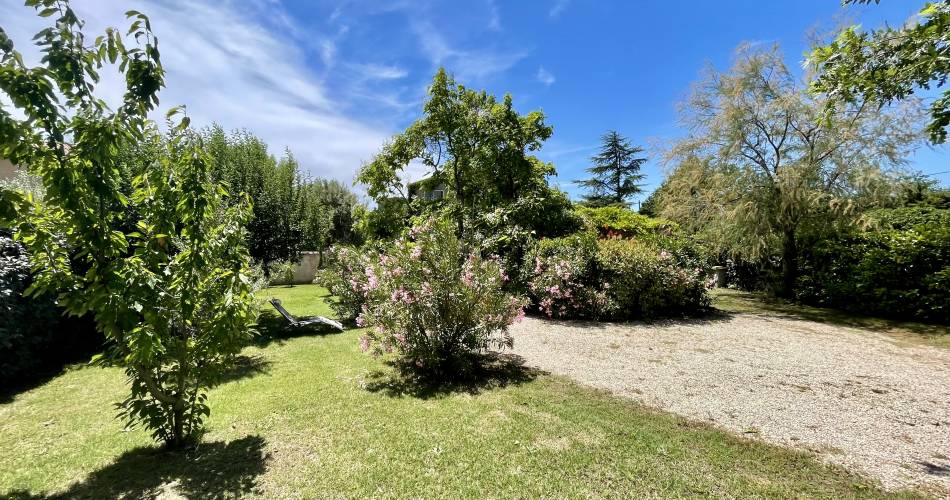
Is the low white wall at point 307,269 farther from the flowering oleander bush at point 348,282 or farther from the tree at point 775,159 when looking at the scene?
the tree at point 775,159

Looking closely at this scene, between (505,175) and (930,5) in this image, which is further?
(505,175)

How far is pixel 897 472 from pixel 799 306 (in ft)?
33.5

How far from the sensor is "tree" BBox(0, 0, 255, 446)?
2697mm

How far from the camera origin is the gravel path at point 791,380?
11.6 ft

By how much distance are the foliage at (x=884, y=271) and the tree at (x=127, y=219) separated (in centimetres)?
1274

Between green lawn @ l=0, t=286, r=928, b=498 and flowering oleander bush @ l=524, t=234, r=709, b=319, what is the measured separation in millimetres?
4452

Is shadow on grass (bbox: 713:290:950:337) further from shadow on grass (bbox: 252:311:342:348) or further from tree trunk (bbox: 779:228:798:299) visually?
shadow on grass (bbox: 252:311:342:348)

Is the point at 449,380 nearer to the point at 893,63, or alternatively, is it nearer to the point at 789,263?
the point at 893,63

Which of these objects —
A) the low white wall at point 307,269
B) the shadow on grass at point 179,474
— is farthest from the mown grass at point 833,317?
the low white wall at point 307,269

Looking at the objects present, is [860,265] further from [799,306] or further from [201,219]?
[201,219]

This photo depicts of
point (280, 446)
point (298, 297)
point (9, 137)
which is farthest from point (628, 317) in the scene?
point (298, 297)

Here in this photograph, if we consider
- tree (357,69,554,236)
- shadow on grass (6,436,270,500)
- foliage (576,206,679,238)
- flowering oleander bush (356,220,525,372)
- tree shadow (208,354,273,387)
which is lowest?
shadow on grass (6,436,270,500)

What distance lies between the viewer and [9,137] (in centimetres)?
237

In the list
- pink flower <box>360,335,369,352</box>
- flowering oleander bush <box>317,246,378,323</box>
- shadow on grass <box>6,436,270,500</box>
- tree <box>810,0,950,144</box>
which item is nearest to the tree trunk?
tree <box>810,0,950,144</box>
